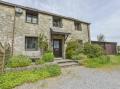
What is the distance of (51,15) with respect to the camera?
53.3ft

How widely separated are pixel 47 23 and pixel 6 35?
5173 mm

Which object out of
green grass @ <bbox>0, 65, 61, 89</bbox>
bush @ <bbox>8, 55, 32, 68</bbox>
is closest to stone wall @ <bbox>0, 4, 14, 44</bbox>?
bush @ <bbox>8, 55, 32, 68</bbox>

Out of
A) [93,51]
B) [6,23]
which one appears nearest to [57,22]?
[93,51]

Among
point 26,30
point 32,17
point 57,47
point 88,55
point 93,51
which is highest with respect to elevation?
point 32,17

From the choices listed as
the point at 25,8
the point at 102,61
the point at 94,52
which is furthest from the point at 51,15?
the point at 102,61

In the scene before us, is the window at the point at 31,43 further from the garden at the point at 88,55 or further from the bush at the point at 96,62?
the bush at the point at 96,62

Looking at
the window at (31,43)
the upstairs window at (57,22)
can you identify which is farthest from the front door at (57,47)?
the window at (31,43)

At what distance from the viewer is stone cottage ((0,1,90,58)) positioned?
502 inches

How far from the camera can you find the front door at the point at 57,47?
16875 millimetres

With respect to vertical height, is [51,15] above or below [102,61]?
above

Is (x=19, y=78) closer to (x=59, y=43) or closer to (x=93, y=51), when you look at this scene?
(x=59, y=43)

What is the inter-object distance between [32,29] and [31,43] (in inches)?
62.2

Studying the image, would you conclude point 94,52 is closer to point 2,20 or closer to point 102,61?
point 102,61

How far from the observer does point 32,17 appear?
14977mm
